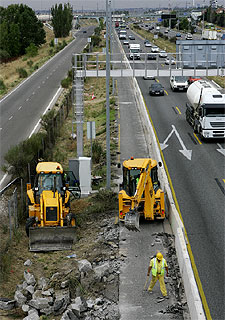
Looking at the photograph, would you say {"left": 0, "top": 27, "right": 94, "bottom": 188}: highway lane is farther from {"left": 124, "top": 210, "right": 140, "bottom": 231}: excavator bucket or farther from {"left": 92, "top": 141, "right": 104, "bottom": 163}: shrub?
{"left": 124, "top": 210, "right": 140, "bottom": 231}: excavator bucket

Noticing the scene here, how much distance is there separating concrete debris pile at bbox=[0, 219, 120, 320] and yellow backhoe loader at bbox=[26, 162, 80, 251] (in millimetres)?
1199

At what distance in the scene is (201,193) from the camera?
2527cm

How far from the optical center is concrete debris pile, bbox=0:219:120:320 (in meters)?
14.8

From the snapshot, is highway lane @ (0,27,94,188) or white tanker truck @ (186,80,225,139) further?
highway lane @ (0,27,94,188)

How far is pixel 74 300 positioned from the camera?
51.1ft

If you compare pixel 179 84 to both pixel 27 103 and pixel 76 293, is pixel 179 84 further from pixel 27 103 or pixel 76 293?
pixel 76 293

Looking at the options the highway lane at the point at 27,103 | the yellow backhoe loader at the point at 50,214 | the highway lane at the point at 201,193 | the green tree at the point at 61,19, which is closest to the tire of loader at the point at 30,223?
the yellow backhoe loader at the point at 50,214

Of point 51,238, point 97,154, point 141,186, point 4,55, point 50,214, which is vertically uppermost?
point 141,186

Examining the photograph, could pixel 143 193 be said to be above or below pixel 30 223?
above

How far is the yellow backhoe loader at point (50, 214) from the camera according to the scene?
2003 centimetres

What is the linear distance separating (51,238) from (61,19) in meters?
106

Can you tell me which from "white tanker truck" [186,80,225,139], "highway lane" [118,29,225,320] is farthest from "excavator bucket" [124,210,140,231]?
"white tanker truck" [186,80,225,139]

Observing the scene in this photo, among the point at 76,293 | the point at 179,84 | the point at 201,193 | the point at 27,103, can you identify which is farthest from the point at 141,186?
the point at 179,84

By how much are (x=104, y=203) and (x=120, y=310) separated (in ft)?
30.6
